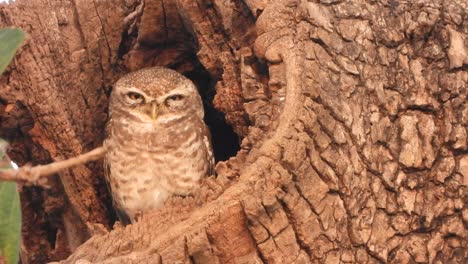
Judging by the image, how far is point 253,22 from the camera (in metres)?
3.08

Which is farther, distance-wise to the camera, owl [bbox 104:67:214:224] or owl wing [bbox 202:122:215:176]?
owl wing [bbox 202:122:215:176]

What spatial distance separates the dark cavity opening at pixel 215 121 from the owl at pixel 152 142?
0.39m

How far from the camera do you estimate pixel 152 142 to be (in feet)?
11.6

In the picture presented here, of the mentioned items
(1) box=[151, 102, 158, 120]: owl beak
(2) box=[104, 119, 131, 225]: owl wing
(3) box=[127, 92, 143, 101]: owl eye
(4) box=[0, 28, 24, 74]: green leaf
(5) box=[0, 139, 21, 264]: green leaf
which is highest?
(4) box=[0, 28, 24, 74]: green leaf

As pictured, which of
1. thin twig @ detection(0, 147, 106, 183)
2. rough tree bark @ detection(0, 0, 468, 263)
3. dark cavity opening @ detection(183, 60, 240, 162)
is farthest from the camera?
dark cavity opening @ detection(183, 60, 240, 162)

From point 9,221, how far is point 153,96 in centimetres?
261

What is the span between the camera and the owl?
3475 mm

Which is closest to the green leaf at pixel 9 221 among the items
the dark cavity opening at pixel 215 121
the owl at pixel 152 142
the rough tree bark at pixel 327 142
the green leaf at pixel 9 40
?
the green leaf at pixel 9 40

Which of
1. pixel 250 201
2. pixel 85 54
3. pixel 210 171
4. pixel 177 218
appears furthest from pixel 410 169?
pixel 85 54

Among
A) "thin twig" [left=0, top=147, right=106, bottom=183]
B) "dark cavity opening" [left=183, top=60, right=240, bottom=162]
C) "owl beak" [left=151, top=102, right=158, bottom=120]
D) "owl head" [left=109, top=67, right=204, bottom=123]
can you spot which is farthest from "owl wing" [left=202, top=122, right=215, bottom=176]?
"thin twig" [left=0, top=147, right=106, bottom=183]

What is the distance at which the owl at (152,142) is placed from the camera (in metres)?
3.47

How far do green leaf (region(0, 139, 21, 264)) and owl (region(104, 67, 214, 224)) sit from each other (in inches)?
93.2

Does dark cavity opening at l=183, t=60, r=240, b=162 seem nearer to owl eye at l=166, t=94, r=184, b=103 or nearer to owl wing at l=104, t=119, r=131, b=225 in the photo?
owl eye at l=166, t=94, r=184, b=103

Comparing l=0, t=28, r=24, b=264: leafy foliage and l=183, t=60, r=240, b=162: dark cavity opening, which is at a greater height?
l=0, t=28, r=24, b=264: leafy foliage
